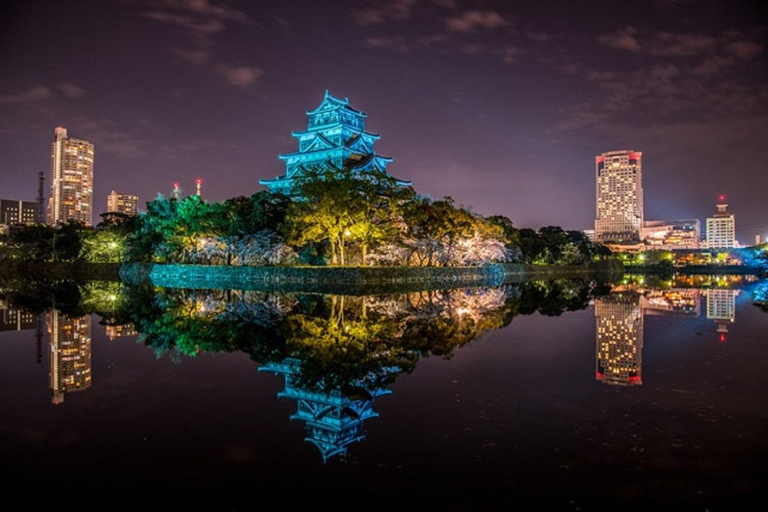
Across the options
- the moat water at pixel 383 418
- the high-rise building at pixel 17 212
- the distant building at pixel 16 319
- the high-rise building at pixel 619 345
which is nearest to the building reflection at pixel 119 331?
the moat water at pixel 383 418

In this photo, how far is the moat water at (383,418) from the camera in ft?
17.9

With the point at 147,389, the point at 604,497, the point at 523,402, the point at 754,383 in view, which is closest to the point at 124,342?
the point at 147,389

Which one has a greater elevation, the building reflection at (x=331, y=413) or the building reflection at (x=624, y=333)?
the building reflection at (x=624, y=333)

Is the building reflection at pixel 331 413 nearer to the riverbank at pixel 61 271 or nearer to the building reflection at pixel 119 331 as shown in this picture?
the building reflection at pixel 119 331

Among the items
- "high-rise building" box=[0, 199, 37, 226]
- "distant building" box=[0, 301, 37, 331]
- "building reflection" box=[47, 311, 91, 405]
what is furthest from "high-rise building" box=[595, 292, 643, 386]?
"high-rise building" box=[0, 199, 37, 226]

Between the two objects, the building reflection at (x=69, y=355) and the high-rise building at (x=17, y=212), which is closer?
the building reflection at (x=69, y=355)

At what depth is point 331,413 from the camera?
754 cm

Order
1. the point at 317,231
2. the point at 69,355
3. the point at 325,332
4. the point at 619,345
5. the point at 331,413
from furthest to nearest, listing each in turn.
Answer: the point at 317,231 < the point at 325,332 < the point at 619,345 < the point at 69,355 < the point at 331,413

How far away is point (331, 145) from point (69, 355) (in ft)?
163

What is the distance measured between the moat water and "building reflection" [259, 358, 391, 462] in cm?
3

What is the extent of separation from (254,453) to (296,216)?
113ft

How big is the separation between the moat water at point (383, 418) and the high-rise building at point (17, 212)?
16622 centimetres

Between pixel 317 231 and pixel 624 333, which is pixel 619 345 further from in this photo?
pixel 317 231

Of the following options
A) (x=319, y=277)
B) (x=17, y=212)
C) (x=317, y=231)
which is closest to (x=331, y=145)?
(x=317, y=231)
